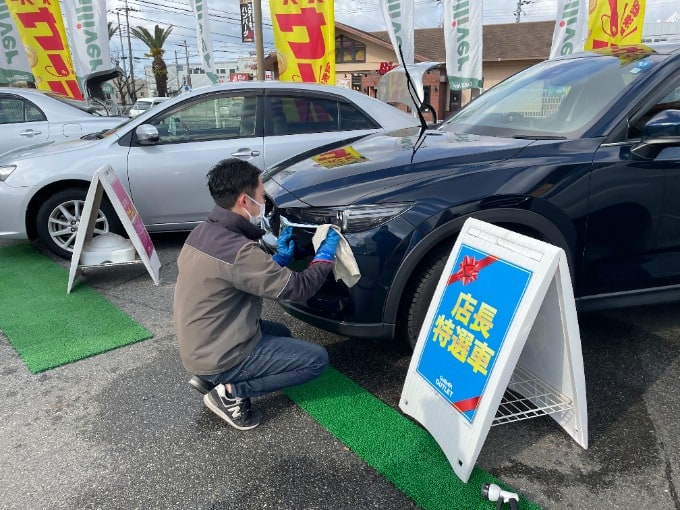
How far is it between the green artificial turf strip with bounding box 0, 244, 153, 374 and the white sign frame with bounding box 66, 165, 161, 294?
0.25m

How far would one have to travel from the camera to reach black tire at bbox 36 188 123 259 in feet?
15.6

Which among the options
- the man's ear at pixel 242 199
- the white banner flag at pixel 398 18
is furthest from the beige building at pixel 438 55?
the man's ear at pixel 242 199

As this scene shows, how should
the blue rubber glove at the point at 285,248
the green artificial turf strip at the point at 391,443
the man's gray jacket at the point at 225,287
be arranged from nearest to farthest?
the green artificial turf strip at the point at 391,443 < the man's gray jacket at the point at 225,287 < the blue rubber glove at the point at 285,248

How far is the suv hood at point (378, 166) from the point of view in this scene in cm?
255

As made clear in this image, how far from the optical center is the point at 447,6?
11898 mm

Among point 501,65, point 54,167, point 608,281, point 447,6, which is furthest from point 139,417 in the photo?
point 501,65

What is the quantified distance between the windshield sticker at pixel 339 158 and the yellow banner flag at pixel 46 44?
997cm

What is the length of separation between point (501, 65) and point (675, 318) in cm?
2834

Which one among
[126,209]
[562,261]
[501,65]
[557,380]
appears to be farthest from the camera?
[501,65]

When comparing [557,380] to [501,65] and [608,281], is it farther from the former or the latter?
[501,65]

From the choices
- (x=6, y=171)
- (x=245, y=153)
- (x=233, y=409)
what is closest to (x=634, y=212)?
(x=233, y=409)

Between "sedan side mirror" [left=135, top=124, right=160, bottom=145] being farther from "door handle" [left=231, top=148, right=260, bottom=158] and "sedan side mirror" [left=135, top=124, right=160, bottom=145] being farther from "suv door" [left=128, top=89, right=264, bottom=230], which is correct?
"door handle" [left=231, top=148, right=260, bottom=158]

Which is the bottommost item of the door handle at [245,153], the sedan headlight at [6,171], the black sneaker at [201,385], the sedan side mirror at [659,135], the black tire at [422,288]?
the black sneaker at [201,385]

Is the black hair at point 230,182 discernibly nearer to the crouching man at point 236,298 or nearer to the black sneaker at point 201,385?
the crouching man at point 236,298
